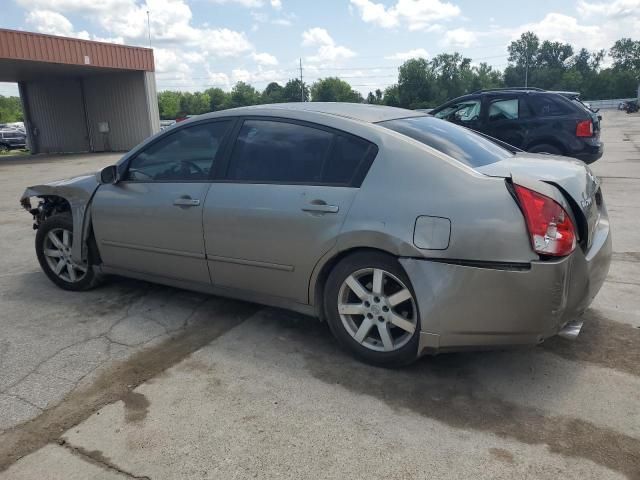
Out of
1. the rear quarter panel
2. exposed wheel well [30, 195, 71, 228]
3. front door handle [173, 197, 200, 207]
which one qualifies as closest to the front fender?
exposed wheel well [30, 195, 71, 228]

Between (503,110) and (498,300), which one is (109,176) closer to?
(498,300)

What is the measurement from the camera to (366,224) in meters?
2.98

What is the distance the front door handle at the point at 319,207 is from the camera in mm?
3128

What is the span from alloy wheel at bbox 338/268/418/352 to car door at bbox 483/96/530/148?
7374mm

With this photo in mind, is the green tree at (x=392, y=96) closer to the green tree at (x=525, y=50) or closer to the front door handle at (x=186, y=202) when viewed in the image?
the green tree at (x=525, y=50)

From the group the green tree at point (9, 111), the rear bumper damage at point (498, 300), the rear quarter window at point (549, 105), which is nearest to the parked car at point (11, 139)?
the rear quarter window at point (549, 105)

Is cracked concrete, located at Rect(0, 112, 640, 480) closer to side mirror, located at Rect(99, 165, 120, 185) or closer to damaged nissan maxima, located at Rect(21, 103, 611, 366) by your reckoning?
damaged nissan maxima, located at Rect(21, 103, 611, 366)

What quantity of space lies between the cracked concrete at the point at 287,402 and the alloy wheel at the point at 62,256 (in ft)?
1.72

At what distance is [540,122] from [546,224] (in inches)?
295

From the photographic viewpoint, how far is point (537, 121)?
934cm

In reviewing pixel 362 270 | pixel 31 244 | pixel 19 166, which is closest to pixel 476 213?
pixel 362 270

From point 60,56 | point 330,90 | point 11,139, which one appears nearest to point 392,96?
point 330,90

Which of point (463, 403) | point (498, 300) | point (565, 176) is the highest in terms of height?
point (565, 176)

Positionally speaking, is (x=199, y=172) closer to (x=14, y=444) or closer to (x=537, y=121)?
(x=14, y=444)
